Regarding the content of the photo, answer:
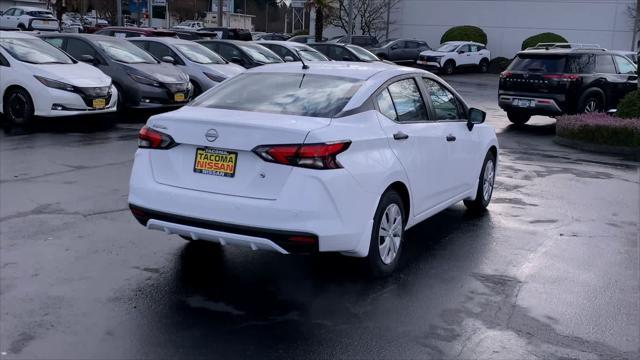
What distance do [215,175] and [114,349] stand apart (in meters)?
1.35

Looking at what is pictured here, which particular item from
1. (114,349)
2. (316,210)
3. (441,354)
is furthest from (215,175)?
(441,354)

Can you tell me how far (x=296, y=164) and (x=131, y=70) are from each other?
1083 centimetres

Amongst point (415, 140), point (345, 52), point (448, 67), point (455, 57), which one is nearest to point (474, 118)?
point (415, 140)

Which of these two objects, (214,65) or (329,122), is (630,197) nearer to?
(329,122)

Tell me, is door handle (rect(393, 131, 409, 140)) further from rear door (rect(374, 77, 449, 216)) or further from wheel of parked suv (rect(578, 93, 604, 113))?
wheel of parked suv (rect(578, 93, 604, 113))

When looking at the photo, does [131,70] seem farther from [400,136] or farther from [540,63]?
[400,136]

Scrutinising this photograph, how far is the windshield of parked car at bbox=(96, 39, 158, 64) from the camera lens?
49.9 ft

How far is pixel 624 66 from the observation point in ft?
57.0

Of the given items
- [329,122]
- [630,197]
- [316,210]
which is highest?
[329,122]

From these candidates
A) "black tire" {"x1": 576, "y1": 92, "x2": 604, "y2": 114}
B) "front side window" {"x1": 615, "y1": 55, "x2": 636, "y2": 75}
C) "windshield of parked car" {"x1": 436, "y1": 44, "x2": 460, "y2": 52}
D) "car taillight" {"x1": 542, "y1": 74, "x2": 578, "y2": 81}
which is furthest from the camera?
"windshield of parked car" {"x1": 436, "y1": 44, "x2": 460, "y2": 52}

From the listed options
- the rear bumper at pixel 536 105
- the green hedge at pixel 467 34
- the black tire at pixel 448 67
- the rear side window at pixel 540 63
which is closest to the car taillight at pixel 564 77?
the rear side window at pixel 540 63

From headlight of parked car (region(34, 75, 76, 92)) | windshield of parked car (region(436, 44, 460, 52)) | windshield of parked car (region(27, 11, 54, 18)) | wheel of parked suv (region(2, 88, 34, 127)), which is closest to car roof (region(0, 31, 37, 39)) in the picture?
Result: wheel of parked suv (region(2, 88, 34, 127))

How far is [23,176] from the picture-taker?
29.3 ft

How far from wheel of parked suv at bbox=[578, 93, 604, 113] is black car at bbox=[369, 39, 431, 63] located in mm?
20526
